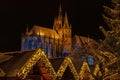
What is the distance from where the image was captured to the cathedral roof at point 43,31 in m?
109

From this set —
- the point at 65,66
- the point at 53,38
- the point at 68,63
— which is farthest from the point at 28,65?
the point at 53,38

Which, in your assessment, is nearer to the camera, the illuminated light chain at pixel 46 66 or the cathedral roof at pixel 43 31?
the illuminated light chain at pixel 46 66

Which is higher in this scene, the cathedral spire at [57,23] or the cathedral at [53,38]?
the cathedral spire at [57,23]

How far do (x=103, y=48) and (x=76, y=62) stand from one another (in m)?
4.71

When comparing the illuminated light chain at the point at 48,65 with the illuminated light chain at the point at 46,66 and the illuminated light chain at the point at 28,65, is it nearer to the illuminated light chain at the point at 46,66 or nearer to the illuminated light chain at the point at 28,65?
the illuminated light chain at the point at 46,66

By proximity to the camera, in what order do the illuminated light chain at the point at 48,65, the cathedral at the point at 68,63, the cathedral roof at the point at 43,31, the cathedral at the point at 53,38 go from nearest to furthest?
1. the cathedral at the point at 68,63
2. the illuminated light chain at the point at 48,65
3. the cathedral at the point at 53,38
4. the cathedral roof at the point at 43,31

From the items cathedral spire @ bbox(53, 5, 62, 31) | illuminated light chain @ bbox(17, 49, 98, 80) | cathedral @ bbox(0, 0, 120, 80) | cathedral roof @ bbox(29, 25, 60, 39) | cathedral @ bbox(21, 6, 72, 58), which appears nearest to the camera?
cathedral @ bbox(0, 0, 120, 80)

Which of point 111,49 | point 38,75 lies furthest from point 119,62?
point 38,75

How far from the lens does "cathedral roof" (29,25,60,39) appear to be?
108750 millimetres

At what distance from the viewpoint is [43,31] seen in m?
112

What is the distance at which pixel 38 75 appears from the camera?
13.6 meters

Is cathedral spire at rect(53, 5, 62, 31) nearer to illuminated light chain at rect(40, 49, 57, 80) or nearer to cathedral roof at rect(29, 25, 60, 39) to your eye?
cathedral roof at rect(29, 25, 60, 39)

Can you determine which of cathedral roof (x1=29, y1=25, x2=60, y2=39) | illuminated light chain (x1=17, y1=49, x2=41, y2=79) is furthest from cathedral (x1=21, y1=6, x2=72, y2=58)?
illuminated light chain (x1=17, y1=49, x2=41, y2=79)

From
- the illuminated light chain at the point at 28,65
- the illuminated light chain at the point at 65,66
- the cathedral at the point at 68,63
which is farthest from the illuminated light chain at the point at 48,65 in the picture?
the illuminated light chain at the point at 65,66
